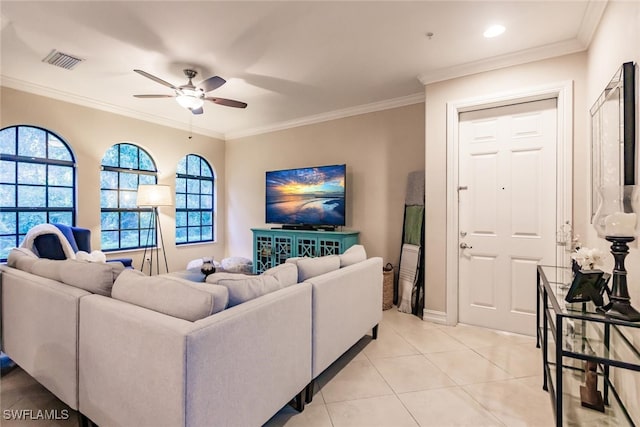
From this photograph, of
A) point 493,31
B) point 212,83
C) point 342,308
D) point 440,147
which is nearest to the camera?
point 342,308

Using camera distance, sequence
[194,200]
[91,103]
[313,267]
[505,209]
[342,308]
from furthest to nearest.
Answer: [194,200], [91,103], [505,209], [342,308], [313,267]

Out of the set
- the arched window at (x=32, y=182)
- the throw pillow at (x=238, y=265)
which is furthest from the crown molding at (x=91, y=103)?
the throw pillow at (x=238, y=265)

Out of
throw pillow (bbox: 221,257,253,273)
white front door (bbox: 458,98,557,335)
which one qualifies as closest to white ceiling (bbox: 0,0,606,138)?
white front door (bbox: 458,98,557,335)

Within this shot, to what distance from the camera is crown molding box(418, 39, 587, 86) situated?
105 inches

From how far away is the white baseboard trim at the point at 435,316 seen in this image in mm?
3253

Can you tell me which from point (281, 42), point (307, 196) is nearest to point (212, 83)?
point (281, 42)

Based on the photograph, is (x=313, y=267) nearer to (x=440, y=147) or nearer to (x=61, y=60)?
(x=440, y=147)

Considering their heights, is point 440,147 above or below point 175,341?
above

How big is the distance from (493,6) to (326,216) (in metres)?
2.96

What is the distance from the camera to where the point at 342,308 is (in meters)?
2.28

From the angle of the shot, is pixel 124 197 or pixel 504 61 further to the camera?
pixel 124 197

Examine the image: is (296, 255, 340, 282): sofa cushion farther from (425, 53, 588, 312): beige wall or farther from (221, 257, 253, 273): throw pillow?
(221, 257, 253, 273): throw pillow

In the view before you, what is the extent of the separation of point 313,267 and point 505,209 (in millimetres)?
2067

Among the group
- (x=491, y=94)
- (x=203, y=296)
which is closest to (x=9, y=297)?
(x=203, y=296)
